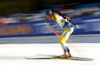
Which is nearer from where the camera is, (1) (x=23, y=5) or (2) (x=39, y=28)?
(2) (x=39, y=28)

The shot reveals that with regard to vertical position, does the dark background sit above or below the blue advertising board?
above

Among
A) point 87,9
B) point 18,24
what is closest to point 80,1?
point 87,9

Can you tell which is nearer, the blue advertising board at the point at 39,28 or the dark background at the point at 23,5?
the blue advertising board at the point at 39,28

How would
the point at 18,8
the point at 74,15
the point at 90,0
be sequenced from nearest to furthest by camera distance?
1. the point at 74,15
2. the point at 90,0
3. the point at 18,8

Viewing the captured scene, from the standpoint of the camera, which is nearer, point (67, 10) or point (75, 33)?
point (75, 33)

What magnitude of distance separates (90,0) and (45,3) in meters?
3.66

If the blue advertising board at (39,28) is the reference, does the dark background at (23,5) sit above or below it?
above

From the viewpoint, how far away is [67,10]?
33.9 ft

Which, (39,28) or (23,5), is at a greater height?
(23,5)

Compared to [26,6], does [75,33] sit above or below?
below

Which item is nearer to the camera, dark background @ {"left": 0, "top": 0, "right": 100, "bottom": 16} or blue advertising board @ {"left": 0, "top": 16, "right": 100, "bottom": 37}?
blue advertising board @ {"left": 0, "top": 16, "right": 100, "bottom": 37}
